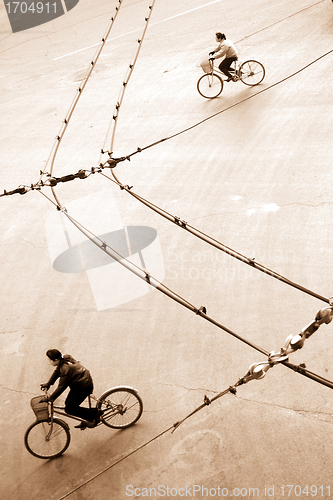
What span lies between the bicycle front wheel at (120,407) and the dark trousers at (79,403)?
0.45ft

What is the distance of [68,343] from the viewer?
7273 millimetres

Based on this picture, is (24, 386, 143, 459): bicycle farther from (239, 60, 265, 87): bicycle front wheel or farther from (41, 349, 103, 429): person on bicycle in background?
(239, 60, 265, 87): bicycle front wheel

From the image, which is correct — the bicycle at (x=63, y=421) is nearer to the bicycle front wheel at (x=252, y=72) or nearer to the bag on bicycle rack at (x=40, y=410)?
the bag on bicycle rack at (x=40, y=410)

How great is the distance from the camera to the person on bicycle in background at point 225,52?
40.0 feet

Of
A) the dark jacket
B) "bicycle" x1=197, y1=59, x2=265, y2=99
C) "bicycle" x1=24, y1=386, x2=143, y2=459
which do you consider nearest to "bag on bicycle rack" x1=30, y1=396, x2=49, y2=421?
"bicycle" x1=24, y1=386, x2=143, y2=459

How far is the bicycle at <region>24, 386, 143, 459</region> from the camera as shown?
5.44m

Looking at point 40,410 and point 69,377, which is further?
point 40,410

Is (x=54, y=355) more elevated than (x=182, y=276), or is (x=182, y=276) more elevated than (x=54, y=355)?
(x=54, y=355)

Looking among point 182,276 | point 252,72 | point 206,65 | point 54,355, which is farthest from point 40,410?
point 252,72

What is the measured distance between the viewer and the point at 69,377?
5.30m

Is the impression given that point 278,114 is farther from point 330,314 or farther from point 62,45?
point 62,45

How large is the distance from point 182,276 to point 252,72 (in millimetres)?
7511

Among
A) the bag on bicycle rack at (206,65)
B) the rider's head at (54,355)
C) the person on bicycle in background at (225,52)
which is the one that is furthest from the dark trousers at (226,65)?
the rider's head at (54,355)

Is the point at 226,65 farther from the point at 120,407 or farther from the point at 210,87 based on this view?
the point at 120,407
